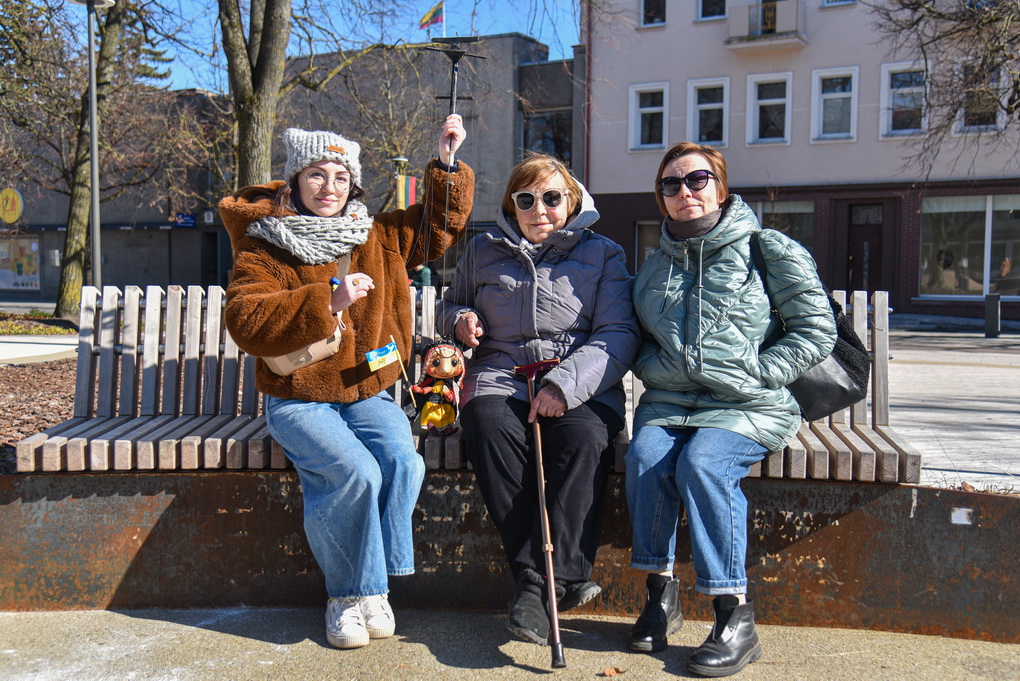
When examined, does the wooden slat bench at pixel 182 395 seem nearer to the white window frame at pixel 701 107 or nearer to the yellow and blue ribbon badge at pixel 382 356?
the yellow and blue ribbon badge at pixel 382 356

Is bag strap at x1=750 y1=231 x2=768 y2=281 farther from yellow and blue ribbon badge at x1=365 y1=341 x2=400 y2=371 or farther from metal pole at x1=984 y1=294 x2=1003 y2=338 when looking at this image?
metal pole at x1=984 y1=294 x2=1003 y2=338

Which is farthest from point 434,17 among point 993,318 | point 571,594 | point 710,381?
point 993,318

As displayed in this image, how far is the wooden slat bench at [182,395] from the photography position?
3414 mm

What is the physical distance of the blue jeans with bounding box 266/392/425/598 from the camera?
313cm

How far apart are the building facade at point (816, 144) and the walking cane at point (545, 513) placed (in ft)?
65.4

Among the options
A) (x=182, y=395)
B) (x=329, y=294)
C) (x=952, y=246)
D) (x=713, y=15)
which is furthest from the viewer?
(x=713, y=15)

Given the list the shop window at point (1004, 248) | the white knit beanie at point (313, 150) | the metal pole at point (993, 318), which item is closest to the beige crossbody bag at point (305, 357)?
the white knit beanie at point (313, 150)

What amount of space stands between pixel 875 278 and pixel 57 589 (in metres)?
23.2

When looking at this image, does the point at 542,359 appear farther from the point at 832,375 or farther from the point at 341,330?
the point at 832,375

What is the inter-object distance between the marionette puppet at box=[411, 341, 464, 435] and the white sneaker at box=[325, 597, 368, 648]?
2.32 feet

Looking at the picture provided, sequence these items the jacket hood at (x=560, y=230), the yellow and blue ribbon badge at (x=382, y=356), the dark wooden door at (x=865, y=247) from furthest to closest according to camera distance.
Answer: the dark wooden door at (x=865, y=247), the jacket hood at (x=560, y=230), the yellow and blue ribbon badge at (x=382, y=356)

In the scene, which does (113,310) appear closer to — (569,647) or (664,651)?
(569,647)

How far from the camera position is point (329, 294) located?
3.20m

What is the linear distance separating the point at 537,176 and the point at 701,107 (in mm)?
22751
